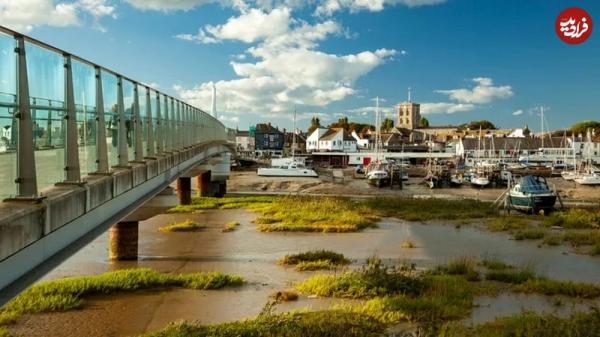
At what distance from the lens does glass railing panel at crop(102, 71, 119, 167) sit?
1082 centimetres

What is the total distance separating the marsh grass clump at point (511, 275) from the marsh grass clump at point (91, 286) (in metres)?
8.19

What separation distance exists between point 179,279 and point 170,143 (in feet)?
15.6

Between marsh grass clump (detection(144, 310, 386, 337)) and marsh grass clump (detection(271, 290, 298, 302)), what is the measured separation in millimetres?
2355

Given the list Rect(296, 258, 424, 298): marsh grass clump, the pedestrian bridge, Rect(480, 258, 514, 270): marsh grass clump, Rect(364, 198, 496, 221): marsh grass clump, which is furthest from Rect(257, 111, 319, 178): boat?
the pedestrian bridge

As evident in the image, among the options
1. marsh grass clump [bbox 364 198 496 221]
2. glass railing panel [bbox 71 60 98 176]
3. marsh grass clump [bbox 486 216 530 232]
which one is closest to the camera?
glass railing panel [bbox 71 60 98 176]

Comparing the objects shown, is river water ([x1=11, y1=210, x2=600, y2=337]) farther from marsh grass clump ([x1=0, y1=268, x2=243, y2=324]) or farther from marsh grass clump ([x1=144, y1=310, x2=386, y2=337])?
marsh grass clump ([x1=144, y1=310, x2=386, y2=337])

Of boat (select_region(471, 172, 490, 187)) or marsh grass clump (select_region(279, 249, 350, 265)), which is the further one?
boat (select_region(471, 172, 490, 187))

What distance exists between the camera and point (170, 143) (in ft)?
62.9

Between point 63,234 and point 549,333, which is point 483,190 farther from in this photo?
point 63,234

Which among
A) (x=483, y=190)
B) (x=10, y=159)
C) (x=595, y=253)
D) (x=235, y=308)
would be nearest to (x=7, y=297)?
(x=10, y=159)

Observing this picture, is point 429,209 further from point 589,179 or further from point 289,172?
point 589,179

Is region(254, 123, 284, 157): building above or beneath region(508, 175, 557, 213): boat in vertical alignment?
above

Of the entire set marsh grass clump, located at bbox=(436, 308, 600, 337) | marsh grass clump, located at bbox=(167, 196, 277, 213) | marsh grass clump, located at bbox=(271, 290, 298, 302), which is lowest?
marsh grass clump, located at bbox=(167, 196, 277, 213)

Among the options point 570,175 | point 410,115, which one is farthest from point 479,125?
point 570,175
